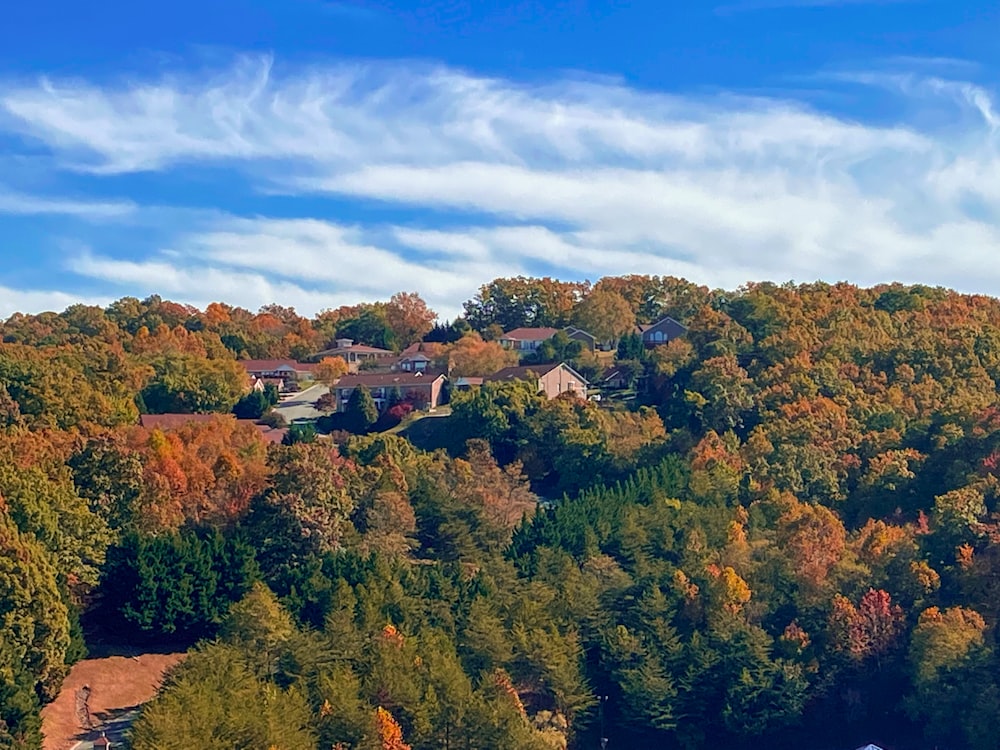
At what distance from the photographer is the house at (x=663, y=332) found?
2509 inches

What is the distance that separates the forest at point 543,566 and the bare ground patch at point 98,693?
687 millimetres

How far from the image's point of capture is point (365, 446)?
145 feet

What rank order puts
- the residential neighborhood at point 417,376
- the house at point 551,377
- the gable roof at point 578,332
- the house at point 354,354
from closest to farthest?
the house at point 551,377 < the residential neighborhood at point 417,376 < the gable roof at point 578,332 < the house at point 354,354

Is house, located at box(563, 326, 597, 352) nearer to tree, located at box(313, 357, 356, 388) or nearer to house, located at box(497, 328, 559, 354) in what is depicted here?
house, located at box(497, 328, 559, 354)

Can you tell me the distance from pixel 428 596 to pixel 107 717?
8595 mm

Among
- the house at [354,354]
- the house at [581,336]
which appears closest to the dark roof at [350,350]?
the house at [354,354]

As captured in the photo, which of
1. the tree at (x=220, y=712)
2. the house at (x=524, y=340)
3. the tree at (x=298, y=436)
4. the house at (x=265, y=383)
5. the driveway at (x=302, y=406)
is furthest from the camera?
the house at (x=524, y=340)

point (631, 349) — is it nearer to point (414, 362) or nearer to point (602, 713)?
point (414, 362)

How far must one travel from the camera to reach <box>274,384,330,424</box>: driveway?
187ft

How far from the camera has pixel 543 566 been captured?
1374 inches

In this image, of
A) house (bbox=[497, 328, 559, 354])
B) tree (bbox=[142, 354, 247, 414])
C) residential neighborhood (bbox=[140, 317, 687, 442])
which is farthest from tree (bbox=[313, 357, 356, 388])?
house (bbox=[497, 328, 559, 354])

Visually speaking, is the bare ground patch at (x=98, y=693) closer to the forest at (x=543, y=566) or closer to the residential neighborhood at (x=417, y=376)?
the forest at (x=543, y=566)

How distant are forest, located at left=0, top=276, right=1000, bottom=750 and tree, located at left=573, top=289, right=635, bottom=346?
63.2 feet

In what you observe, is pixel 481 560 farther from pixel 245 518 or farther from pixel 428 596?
pixel 245 518
